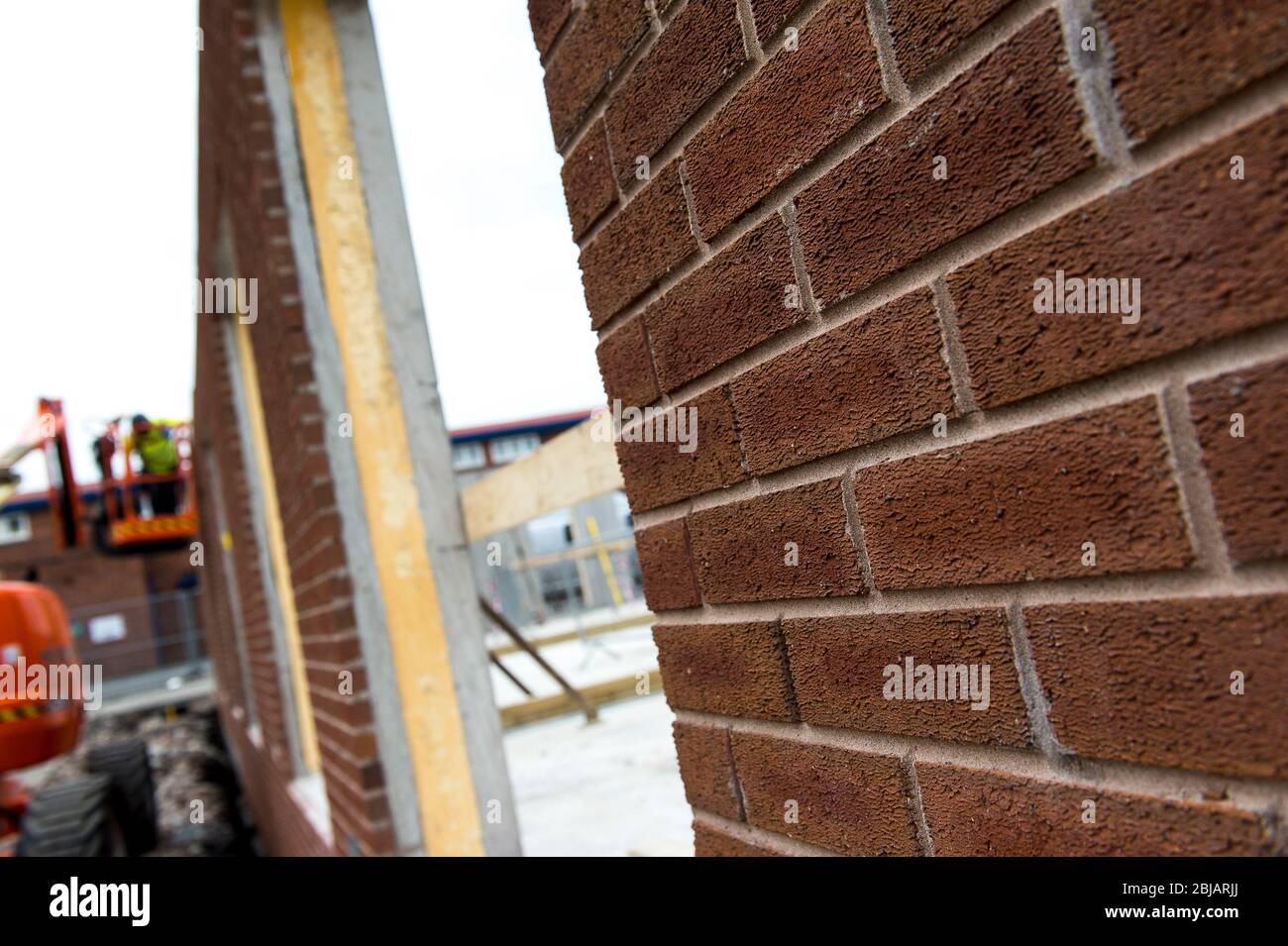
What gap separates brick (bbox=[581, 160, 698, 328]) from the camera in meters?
1.04

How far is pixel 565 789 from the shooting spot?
4844 mm

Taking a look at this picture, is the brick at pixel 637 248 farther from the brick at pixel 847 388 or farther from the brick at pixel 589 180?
the brick at pixel 847 388

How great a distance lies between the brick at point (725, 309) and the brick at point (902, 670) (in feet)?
0.97

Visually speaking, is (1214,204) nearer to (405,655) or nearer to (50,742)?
(405,655)

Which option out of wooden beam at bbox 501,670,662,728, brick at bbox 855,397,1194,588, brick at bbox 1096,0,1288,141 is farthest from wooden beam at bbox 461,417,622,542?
wooden beam at bbox 501,670,662,728

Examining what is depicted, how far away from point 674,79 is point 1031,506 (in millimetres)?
596

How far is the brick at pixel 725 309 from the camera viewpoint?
2.96 ft

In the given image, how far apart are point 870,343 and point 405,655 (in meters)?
2.49

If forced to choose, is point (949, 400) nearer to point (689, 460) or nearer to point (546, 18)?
point (689, 460)

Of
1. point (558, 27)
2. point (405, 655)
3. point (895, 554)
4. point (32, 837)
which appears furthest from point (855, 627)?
point (32, 837)

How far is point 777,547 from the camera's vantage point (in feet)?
3.18

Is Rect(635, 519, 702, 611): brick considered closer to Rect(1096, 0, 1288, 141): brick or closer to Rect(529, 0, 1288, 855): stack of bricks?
Rect(529, 0, 1288, 855): stack of bricks

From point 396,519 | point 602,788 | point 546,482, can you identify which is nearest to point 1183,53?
point 546,482

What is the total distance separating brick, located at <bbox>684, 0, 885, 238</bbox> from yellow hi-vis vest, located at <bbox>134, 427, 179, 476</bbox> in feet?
57.2
